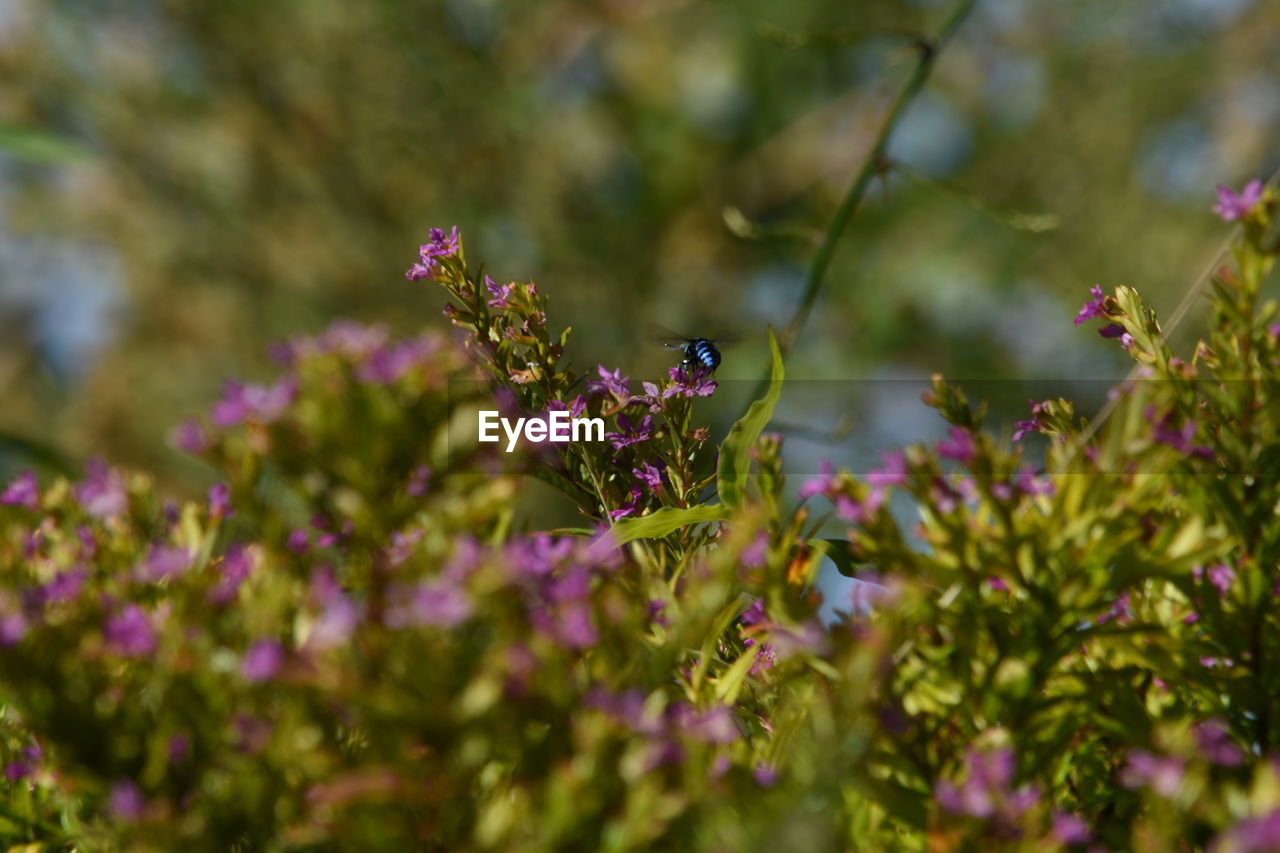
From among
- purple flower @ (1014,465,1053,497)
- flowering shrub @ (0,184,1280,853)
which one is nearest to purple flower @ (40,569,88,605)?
flowering shrub @ (0,184,1280,853)

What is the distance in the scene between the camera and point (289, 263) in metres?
6.79

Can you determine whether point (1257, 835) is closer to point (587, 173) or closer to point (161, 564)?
point (161, 564)

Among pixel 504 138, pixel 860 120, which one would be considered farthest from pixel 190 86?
pixel 860 120

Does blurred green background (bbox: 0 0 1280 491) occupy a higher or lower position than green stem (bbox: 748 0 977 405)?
higher

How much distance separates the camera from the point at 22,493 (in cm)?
67

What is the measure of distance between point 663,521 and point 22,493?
1.23ft

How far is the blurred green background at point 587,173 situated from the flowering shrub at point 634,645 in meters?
4.79

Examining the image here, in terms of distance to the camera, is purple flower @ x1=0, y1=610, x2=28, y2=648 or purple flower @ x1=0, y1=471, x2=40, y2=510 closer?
purple flower @ x1=0, y1=610, x2=28, y2=648

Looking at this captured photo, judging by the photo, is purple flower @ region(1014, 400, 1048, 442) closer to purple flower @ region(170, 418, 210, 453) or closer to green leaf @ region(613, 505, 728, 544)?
green leaf @ region(613, 505, 728, 544)

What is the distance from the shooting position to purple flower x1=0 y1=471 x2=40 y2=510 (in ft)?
2.15

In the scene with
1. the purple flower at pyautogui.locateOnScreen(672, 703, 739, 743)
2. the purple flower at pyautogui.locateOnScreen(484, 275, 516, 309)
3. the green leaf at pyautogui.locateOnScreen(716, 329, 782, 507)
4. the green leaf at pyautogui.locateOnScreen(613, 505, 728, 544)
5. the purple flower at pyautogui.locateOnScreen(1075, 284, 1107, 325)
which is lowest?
the purple flower at pyautogui.locateOnScreen(672, 703, 739, 743)

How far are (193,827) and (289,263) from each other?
21.9 ft

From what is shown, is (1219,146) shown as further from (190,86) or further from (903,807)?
(903,807)

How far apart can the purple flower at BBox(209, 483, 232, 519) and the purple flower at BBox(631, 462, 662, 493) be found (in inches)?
10.0
